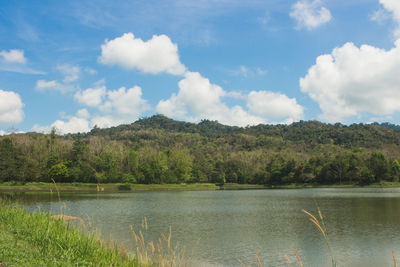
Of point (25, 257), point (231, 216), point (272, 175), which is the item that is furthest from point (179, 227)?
point (272, 175)

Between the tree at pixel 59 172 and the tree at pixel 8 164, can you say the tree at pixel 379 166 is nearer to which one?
the tree at pixel 59 172

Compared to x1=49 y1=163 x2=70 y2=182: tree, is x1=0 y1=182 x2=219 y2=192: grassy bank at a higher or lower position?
lower

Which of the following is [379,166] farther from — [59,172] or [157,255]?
[157,255]

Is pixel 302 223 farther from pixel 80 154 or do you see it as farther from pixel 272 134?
pixel 272 134

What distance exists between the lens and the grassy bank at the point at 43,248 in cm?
657

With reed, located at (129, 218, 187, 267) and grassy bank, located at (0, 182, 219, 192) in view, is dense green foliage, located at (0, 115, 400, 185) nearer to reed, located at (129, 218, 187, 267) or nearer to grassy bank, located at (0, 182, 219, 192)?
grassy bank, located at (0, 182, 219, 192)

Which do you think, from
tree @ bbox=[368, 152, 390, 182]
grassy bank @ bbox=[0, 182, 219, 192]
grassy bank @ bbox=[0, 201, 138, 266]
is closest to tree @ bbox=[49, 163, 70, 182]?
grassy bank @ bbox=[0, 182, 219, 192]

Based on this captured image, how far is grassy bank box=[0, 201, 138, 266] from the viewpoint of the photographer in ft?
21.5

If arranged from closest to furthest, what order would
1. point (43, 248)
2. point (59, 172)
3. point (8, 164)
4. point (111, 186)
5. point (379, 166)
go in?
point (43, 248), point (8, 164), point (59, 172), point (111, 186), point (379, 166)

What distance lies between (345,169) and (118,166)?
61910 millimetres

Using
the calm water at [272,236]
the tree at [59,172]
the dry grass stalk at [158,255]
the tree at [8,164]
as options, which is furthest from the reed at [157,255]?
the tree at [59,172]

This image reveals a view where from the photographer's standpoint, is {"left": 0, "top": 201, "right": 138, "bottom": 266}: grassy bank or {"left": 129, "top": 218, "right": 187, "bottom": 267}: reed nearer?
{"left": 0, "top": 201, "right": 138, "bottom": 266}: grassy bank

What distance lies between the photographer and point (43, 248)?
7637mm

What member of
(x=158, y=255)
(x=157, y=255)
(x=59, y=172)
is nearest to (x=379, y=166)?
(x=59, y=172)
